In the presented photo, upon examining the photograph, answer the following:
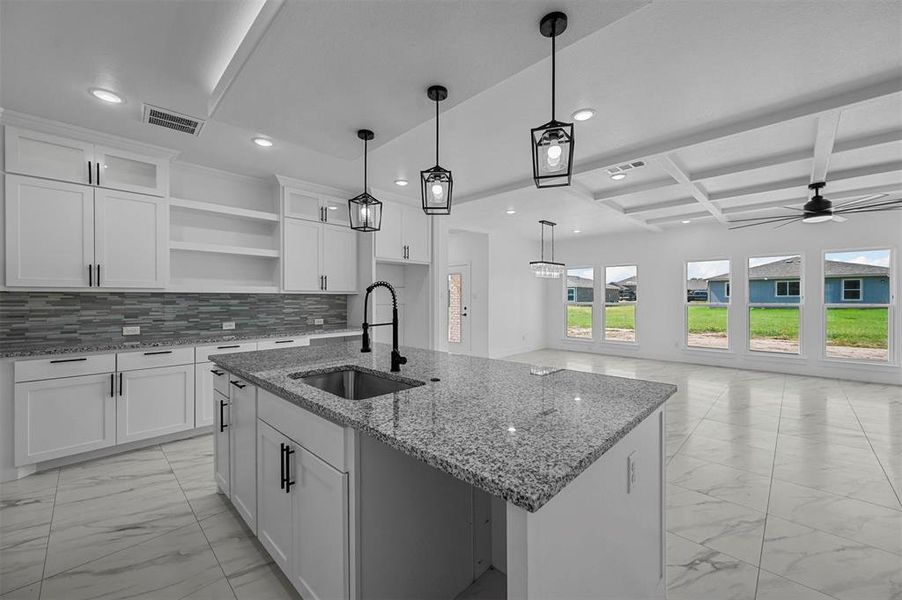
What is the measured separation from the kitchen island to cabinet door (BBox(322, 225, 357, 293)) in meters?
2.70

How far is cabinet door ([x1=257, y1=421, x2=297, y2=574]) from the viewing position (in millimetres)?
1717

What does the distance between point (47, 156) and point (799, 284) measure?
9.66 metres

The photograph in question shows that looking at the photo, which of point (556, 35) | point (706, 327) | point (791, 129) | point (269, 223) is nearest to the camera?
point (556, 35)

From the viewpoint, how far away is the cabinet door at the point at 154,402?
320 cm

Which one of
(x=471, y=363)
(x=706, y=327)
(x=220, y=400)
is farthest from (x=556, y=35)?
(x=706, y=327)

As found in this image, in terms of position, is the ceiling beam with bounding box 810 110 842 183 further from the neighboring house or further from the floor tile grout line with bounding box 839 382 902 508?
the neighboring house

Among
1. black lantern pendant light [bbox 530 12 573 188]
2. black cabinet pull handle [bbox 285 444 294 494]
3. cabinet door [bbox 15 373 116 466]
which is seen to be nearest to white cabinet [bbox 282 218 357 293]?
cabinet door [bbox 15 373 116 466]

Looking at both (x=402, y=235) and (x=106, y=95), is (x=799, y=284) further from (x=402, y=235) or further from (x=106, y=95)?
(x=106, y=95)

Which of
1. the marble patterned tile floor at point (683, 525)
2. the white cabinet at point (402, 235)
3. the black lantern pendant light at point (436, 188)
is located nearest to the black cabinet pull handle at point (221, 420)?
the marble patterned tile floor at point (683, 525)

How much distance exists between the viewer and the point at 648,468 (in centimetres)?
152

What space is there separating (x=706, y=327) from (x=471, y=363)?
279 inches

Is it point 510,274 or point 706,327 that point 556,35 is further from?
point 706,327

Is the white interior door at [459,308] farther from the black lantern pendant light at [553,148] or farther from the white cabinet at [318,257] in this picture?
the black lantern pendant light at [553,148]

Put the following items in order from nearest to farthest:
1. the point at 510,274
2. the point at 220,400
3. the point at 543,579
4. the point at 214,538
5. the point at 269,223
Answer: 1. the point at 543,579
2. the point at 214,538
3. the point at 220,400
4. the point at 269,223
5. the point at 510,274
